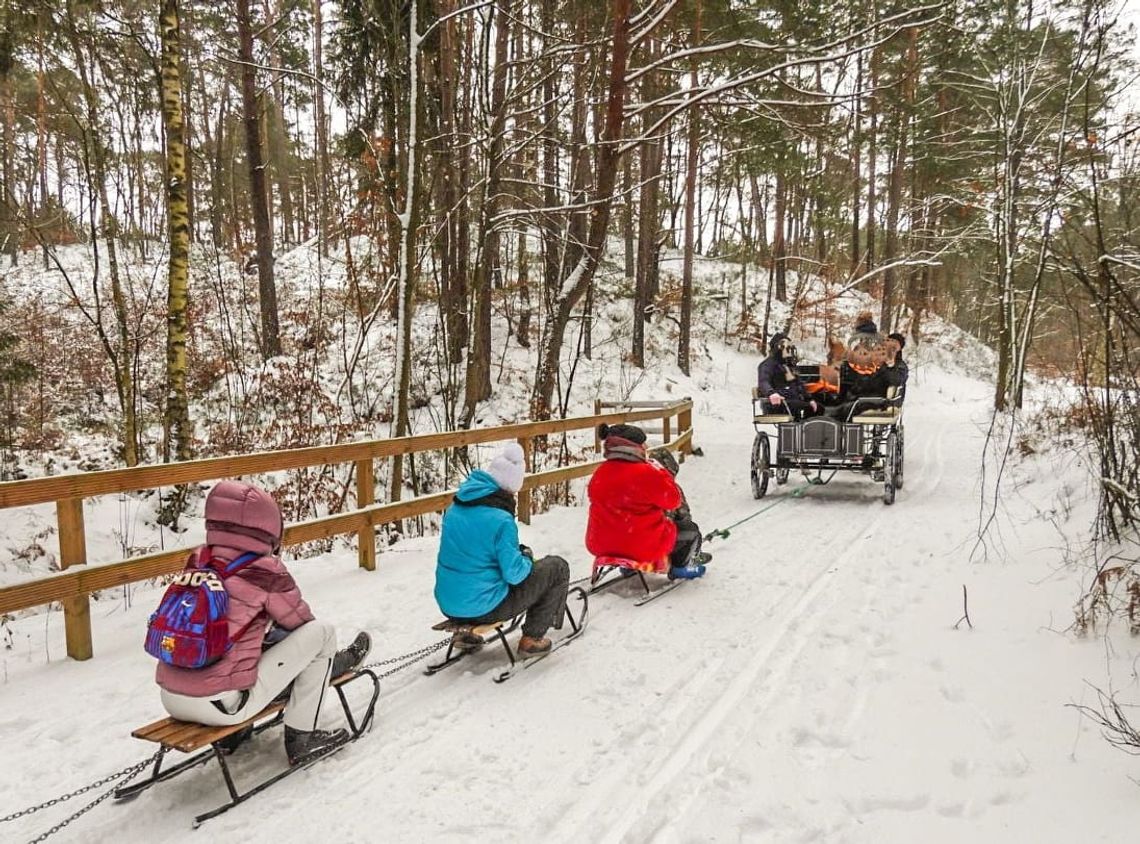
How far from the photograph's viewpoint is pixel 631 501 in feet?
18.8

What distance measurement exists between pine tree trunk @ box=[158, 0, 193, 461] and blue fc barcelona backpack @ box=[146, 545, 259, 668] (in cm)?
643

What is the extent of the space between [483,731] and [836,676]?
83.5 inches

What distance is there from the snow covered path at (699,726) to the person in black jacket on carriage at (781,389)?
146 inches

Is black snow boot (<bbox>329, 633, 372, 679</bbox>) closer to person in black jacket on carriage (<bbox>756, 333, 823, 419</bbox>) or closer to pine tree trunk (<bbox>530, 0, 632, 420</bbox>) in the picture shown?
pine tree trunk (<bbox>530, 0, 632, 420</bbox>)

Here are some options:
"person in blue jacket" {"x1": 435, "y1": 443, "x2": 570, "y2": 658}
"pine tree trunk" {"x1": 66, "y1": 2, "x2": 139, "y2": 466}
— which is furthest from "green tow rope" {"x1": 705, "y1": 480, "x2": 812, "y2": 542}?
"pine tree trunk" {"x1": 66, "y1": 2, "x2": 139, "y2": 466}

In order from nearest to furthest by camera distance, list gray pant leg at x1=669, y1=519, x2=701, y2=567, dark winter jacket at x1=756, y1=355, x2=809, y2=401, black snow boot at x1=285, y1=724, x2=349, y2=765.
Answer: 1. black snow boot at x1=285, y1=724, x2=349, y2=765
2. gray pant leg at x1=669, y1=519, x2=701, y2=567
3. dark winter jacket at x1=756, y1=355, x2=809, y2=401

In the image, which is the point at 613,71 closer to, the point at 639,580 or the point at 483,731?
the point at 639,580

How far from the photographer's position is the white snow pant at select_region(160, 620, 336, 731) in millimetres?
3051

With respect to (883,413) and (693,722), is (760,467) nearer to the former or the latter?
(883,413)

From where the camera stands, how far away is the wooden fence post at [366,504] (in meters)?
6.16

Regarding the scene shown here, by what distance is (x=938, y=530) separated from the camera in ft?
24.7

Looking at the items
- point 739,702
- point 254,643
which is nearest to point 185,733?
point 254,643

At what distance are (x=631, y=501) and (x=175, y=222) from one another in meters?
6.63

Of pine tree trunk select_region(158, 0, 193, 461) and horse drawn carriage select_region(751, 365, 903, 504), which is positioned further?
horse drawn carriage select_region(751, 365, 903, 504)
